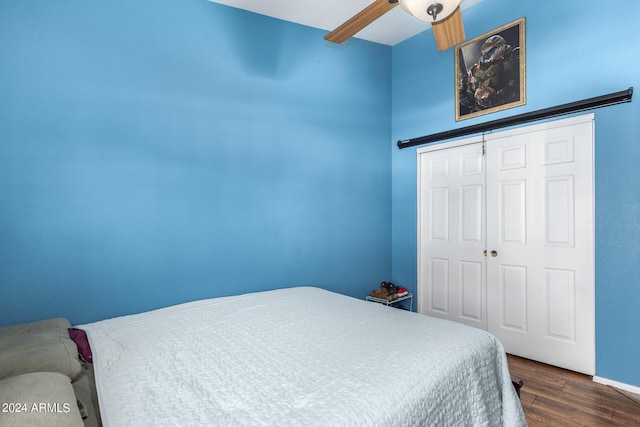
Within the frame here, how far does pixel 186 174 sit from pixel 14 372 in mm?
1480

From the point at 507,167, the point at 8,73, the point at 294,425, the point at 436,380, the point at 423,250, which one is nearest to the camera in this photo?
the point at 294,425

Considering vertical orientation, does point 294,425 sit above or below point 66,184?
below

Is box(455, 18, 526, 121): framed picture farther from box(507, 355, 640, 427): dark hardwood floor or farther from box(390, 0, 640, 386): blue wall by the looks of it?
box(507, 355, 640, 427): dark hardwood floor

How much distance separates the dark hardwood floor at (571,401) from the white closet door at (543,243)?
0.16 m

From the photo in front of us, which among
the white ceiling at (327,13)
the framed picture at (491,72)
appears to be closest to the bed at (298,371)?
the framed picture at (491,72)

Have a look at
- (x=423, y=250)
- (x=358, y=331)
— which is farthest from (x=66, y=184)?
(x=423, y=250)

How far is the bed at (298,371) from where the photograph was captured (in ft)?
3.04

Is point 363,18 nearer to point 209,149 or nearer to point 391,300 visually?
point 209,149

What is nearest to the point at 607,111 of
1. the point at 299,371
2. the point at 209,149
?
the point at 299,371

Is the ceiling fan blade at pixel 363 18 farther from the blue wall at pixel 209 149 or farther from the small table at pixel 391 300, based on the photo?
the small table at pixel 391 300

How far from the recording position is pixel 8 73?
1.69 meters

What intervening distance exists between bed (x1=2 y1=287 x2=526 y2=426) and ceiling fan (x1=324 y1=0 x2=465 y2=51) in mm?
1520

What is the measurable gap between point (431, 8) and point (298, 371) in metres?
1.68

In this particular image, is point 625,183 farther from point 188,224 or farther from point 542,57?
point 188,224
